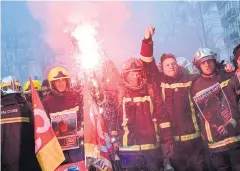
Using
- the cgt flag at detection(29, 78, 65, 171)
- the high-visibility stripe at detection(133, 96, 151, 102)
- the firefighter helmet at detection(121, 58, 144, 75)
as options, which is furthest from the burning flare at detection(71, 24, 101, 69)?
the cgt flag at detection(29, 78, 65, 171)

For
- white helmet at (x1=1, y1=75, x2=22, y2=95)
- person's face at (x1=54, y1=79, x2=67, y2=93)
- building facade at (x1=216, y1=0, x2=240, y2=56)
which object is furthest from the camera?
building facade at (x1=216, y1=0, x2=240, y2=56)

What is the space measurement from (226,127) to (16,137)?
3328mm

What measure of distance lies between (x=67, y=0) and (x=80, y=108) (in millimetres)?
7649

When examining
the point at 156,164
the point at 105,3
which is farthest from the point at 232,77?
the point at 105,3

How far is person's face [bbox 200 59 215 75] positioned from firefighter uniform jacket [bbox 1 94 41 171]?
298 cm

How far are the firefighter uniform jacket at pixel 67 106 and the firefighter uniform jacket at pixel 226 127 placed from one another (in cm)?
201

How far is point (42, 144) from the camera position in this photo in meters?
4.95

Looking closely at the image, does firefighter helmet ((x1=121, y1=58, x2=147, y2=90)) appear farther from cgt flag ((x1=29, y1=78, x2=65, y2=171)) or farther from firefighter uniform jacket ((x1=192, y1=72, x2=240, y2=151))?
cgt flag ((x1=29, y1=78, x2=65, y2=171))

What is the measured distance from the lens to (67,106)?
238 inches

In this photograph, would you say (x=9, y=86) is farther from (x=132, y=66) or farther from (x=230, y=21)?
(x=230, y=21)

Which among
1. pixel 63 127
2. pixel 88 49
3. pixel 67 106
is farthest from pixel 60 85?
pixel 88 49

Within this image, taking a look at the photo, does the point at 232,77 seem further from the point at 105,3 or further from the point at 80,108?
the point at 105,3

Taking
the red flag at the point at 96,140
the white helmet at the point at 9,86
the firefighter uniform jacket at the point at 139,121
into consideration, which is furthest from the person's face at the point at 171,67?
the white helmet at the point at 9,86

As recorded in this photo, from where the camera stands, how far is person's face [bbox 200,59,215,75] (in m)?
5.84
